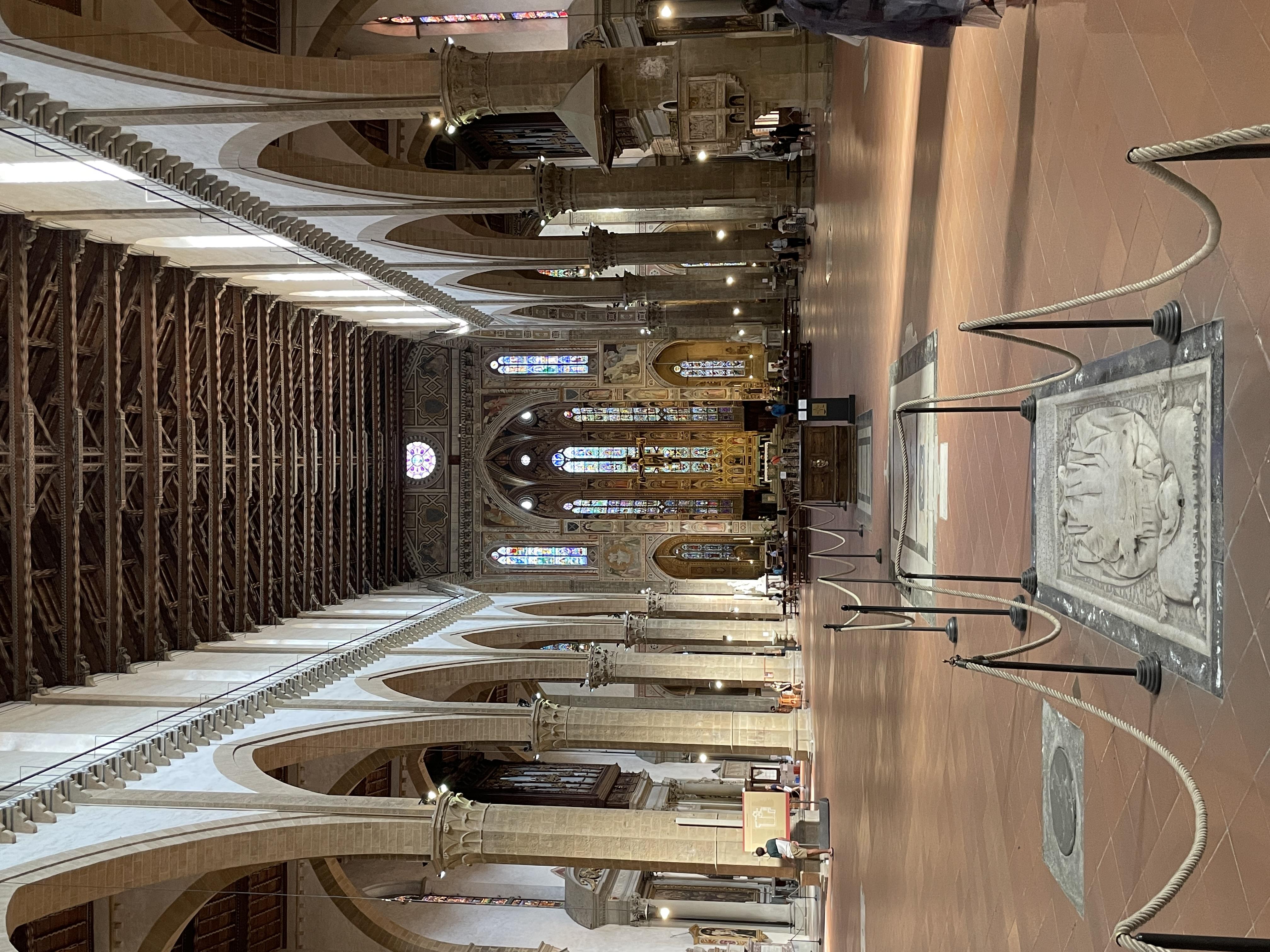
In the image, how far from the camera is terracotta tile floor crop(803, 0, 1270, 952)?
7.70 feet

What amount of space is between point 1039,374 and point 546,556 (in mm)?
20096

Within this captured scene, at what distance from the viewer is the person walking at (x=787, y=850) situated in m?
9.14

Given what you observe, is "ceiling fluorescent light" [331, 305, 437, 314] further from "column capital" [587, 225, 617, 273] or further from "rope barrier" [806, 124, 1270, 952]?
"rope barrier" [806, 124, 1270, 952]

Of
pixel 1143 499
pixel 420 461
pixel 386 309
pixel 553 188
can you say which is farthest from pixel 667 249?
pixel 1143 499

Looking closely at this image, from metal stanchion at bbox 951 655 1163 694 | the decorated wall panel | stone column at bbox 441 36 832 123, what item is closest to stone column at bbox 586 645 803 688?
the decorated wall panel

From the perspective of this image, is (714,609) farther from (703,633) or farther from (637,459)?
(637,459)

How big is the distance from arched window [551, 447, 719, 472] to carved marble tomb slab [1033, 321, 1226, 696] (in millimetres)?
19833

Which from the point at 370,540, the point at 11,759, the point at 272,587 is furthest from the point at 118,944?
the point at 370,540

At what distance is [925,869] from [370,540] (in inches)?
688

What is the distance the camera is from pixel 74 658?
12.2 meters

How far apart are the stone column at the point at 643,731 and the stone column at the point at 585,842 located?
2.33 m

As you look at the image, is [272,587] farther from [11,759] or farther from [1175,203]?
[1175,203]

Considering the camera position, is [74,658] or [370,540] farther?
[370,540]

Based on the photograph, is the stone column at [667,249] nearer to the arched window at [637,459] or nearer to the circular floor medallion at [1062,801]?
the arched window at [637,459]
